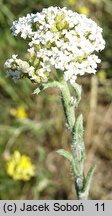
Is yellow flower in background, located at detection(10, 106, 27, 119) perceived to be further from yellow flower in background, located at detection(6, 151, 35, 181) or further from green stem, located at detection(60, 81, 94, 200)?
green stem, located at detection(60, 81, 94, 200)

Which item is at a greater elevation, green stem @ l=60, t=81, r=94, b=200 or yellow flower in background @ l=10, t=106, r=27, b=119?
yellow flower in background @ l=10, t=106, r=27, b=119

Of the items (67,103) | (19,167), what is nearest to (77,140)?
(67,103)

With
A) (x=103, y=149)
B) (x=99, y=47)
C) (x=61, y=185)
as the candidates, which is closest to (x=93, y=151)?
(x=103, y=149)

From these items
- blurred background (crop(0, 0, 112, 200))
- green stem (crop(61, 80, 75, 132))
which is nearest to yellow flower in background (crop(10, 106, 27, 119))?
blurred background (crop(0, 0, 112, 200))

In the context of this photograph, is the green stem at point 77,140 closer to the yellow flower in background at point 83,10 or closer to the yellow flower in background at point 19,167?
the yellow flower in background at point 19,167

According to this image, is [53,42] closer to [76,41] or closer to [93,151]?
[76,41]

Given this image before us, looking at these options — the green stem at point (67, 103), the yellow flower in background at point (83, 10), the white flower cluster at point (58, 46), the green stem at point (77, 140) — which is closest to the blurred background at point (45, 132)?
the yellow flower in background at point (83, 10)
